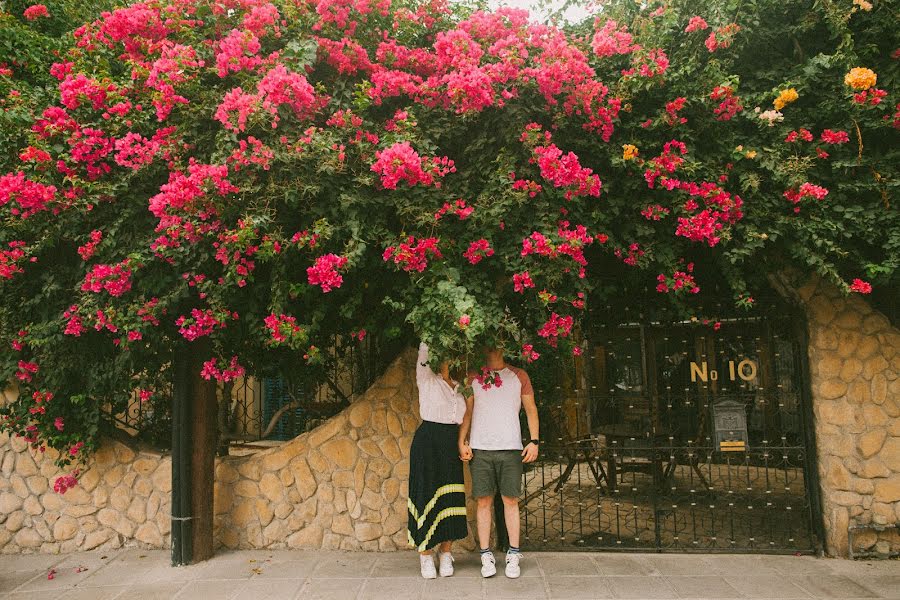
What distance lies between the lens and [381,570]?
16.2 feet

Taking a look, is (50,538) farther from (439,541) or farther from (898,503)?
(898,503)

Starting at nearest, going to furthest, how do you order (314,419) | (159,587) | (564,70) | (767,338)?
(564,70) < (159,587) < (767,338) < (314,419)

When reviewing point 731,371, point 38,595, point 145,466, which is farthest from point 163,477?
point 731,371

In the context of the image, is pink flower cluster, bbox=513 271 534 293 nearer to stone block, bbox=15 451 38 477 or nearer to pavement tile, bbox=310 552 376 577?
pavement tile, bbox=310 552 376 577

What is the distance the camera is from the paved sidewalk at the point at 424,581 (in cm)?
443

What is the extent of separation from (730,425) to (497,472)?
2307 millimetres

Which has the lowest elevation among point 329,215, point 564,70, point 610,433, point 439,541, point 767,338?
point 439,541

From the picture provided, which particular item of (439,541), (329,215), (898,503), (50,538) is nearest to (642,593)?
(439,541)

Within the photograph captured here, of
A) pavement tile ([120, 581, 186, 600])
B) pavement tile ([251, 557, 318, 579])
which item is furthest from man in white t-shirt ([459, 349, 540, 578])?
pavement tile ([120, 581, 186, 600])

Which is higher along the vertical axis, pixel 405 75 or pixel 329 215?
pixel 405 75

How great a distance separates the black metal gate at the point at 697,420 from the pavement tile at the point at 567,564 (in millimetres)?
266

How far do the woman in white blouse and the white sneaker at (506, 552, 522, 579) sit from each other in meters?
0.41

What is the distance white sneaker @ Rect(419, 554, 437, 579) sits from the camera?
4.72m

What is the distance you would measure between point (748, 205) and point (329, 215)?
3269 mm
